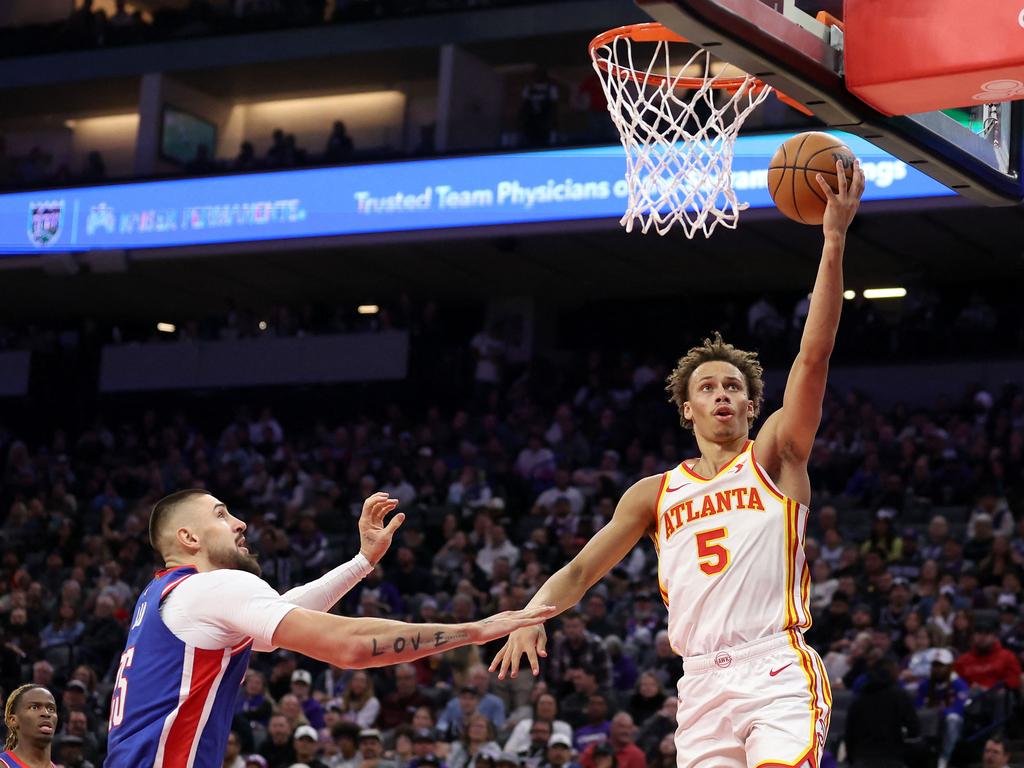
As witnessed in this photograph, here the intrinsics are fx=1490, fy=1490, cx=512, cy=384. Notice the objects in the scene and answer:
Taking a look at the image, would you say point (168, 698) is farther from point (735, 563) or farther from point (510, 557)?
point (510, 557)

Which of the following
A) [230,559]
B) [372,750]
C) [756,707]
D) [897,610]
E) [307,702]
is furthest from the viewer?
[307,702]

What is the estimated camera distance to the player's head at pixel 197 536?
4367 millimetres

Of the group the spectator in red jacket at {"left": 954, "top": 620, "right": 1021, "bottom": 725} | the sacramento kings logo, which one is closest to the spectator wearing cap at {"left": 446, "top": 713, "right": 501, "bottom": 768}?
the spectator in red jacket at {"left": 954, "top": 620, "right": 1021, "bottom": 725}

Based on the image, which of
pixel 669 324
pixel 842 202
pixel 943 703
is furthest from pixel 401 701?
pixel 669 324

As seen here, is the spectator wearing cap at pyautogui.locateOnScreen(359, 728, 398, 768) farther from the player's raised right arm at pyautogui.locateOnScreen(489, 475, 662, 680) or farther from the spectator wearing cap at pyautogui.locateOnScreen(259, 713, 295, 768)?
the player's raised right arm at pyautogui.locateOnScreen(489, 475, 662, 680)

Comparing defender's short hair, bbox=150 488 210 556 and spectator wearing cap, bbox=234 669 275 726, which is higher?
defender's short hair, bbox=150 488 210 556

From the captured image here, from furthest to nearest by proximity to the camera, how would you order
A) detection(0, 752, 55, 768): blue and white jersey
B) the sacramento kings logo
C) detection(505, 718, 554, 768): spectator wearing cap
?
the sacramento kings logo < detection(505, 718, 554, 768): spectator wearing cap < detection(0, 752, 55, 768): blue and white jersey

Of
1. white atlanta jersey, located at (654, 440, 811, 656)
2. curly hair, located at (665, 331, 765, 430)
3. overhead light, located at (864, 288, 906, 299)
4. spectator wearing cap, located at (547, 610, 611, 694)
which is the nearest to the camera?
white atlanta jersey, located at (654, 440, 811, 656)

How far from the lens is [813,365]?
4598mm

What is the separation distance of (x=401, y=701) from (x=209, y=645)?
7822mm

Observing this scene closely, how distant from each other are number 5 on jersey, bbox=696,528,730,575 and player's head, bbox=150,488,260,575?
140 cm

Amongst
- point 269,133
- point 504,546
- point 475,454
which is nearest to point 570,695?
point 504,546

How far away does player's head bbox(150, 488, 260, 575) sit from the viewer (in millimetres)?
4367

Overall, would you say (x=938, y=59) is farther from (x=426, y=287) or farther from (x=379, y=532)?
(x=426, y=287)
